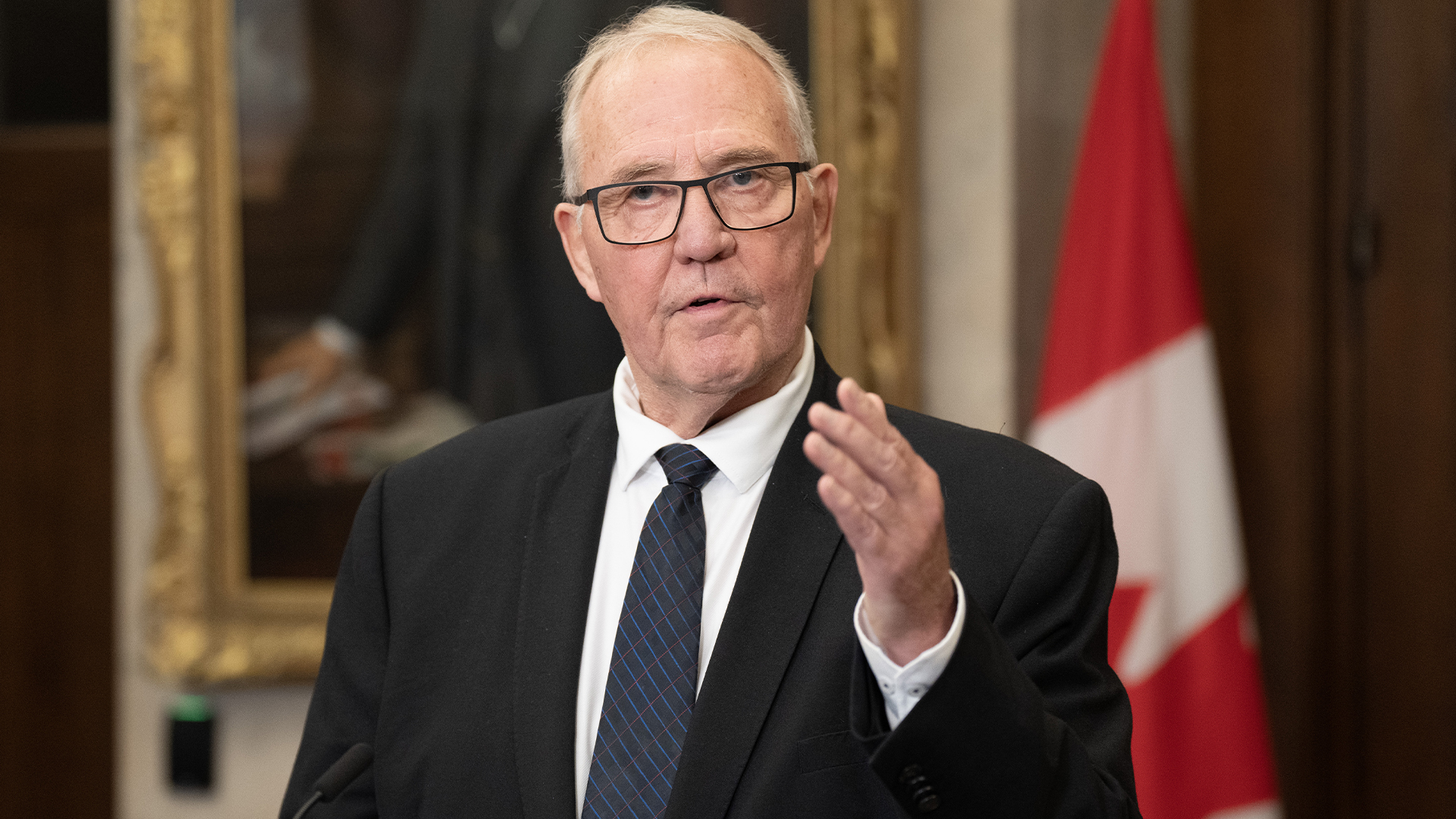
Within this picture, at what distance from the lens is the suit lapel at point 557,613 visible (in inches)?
54.4

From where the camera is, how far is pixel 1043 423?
2553 mm

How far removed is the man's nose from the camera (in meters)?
1.42

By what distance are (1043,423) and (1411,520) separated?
2.38 ft

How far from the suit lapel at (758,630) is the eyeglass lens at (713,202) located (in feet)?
0.86

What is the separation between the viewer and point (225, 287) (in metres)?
2.79

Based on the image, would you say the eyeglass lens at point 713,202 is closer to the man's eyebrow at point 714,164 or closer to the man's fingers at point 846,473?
the man's eyebrow at point 714,164

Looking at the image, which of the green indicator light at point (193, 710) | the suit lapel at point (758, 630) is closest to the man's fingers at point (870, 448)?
the suit lapel at point (758, 630)

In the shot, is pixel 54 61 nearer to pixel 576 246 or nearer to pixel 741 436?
pixel 576 246

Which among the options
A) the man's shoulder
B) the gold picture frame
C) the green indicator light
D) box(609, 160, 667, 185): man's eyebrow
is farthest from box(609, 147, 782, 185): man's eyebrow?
the green indicator light

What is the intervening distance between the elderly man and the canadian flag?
108 centimetres

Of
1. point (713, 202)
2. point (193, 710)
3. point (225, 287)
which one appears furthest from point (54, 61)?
point (713, 202)

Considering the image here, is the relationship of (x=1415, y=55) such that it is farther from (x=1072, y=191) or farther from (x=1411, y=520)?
(x=1411, y=520)

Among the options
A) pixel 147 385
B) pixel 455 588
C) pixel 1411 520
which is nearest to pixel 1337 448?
pixel 1411 520

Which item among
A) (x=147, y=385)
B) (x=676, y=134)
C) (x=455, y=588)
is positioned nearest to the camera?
(x=676, y=134)
